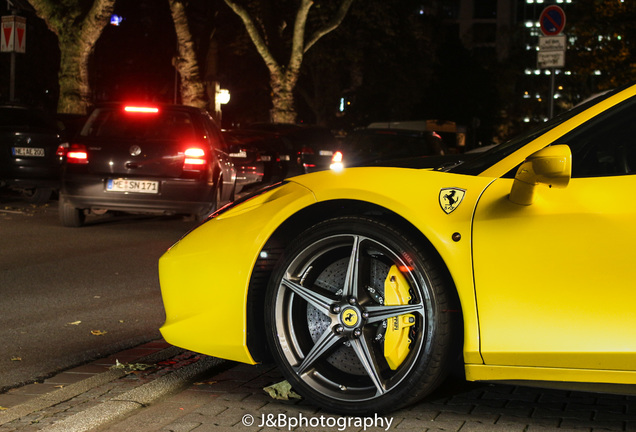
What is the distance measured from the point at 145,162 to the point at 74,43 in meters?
14.8

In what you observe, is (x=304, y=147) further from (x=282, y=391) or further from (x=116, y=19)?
(x=116, y=19)

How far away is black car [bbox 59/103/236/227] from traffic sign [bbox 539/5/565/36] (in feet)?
19.0

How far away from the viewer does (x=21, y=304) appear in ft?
24.5

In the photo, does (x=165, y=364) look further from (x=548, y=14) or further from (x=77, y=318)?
(x=548, y=14)

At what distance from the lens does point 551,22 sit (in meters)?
15.2

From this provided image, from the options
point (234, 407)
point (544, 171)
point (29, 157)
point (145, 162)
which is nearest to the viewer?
point (544, 171)

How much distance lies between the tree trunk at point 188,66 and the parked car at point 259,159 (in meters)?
7.32

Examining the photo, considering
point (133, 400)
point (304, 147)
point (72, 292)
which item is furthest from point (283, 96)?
point (133, 400)

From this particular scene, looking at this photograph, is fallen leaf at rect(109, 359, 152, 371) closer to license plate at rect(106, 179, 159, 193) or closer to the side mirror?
the side mirror

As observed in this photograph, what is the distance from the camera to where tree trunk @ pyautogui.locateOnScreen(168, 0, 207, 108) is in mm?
30938

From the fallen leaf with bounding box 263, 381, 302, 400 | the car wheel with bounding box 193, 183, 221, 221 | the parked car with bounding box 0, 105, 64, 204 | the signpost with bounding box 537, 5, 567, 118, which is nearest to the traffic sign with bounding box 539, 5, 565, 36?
the signpost with bounding box 537, 5, 567, 118

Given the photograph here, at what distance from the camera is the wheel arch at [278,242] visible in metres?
4.48

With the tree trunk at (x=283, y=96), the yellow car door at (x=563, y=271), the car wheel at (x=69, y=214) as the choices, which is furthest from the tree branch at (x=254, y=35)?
the yellow car door at (x=563, y=271)

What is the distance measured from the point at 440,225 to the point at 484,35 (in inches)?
6922
